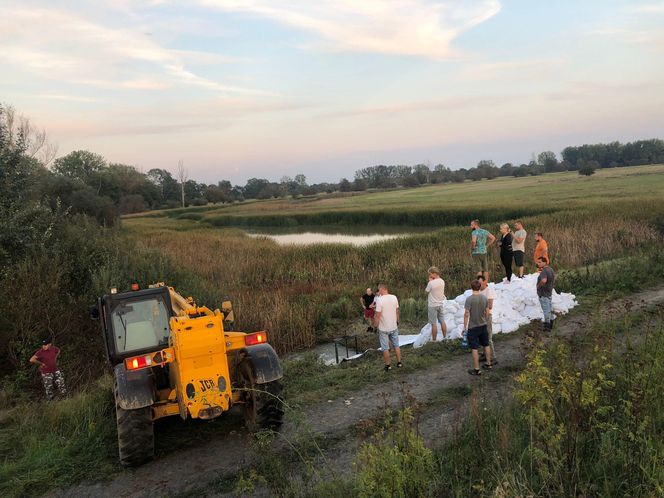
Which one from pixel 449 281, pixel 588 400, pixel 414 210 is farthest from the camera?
pixel 414 210

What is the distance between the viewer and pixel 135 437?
5.48 metres

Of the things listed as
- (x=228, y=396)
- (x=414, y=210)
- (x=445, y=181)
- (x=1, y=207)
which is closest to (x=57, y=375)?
(x=228, y=396)

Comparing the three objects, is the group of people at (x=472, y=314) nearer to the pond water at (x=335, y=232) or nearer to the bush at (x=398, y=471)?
the bush at (x=398, y=471)

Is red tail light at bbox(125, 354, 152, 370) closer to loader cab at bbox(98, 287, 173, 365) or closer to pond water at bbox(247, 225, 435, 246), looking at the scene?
loader cab at bbox(98, 287, 173, 365)

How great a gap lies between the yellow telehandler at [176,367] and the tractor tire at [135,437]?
1cm

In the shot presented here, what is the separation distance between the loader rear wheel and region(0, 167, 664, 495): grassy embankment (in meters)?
0.70

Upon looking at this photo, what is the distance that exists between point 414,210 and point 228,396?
4460 cm

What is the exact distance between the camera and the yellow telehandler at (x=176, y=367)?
5.30 m

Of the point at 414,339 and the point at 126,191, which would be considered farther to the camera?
the point at 126,191

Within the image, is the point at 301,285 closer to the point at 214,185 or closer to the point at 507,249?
the point at 507,249

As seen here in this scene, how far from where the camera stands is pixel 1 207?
41.3 feet

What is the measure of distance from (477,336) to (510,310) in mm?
3038

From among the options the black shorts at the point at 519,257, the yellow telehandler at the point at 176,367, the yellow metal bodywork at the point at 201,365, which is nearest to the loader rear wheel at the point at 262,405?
the yellow telehandler at the point at 176,367

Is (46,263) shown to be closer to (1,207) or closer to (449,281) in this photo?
(1,207)
